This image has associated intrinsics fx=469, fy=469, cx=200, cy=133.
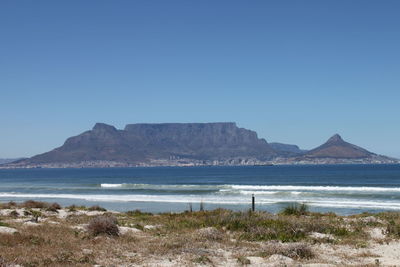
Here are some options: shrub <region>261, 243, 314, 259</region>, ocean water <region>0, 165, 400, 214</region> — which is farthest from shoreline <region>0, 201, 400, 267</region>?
ocean water <region>0, 165, 400, 214</region>

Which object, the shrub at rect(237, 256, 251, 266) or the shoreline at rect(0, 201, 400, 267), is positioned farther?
the shoreline at rect(0, 201, 400, 267)

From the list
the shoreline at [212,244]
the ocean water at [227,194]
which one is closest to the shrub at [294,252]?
the shoreline at [212,244]

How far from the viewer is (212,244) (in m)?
15.0

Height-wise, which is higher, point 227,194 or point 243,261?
point 243,261

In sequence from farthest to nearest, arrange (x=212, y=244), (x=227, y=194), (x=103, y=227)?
(x=227, y=194) < (x=103, y=227) < (x=212, y=244)

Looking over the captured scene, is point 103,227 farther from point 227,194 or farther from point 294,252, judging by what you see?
point 227,194

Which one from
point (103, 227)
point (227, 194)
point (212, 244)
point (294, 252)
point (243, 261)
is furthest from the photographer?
point (227, 194)

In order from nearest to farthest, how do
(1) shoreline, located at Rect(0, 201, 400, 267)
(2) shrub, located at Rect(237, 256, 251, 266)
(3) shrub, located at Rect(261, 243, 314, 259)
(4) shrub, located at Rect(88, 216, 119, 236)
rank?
1. (2) shrub, located at Rect(237, 256, 251, 266)
2. (1) shoreline, located at Rect(0, 201, 400, 267)
3. (3) shrub, located at Rect(261, 243, 314, 259)
4. (4) shrub, located at Rect(88, 216, 119, 236)

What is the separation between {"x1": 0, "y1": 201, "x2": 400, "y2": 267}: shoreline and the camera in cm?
1243

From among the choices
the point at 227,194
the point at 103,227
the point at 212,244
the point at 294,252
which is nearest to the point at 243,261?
the point at 294,252

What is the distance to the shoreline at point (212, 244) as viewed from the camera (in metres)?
12.4

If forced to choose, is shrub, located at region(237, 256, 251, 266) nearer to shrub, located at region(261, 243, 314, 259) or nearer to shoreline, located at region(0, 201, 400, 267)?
shoreline, located at region(0, 201, 400, 267)

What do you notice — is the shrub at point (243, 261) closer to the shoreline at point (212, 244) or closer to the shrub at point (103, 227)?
the shoreline at point (212, 244)

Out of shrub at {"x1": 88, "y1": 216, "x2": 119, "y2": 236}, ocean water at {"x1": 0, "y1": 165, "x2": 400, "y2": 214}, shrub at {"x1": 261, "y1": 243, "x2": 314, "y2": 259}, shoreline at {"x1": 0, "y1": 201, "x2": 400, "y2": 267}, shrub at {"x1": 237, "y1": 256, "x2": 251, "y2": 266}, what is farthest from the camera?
ocean water at {"x1": 0, "y1": 165, "x2": 400, "y2": 214}
